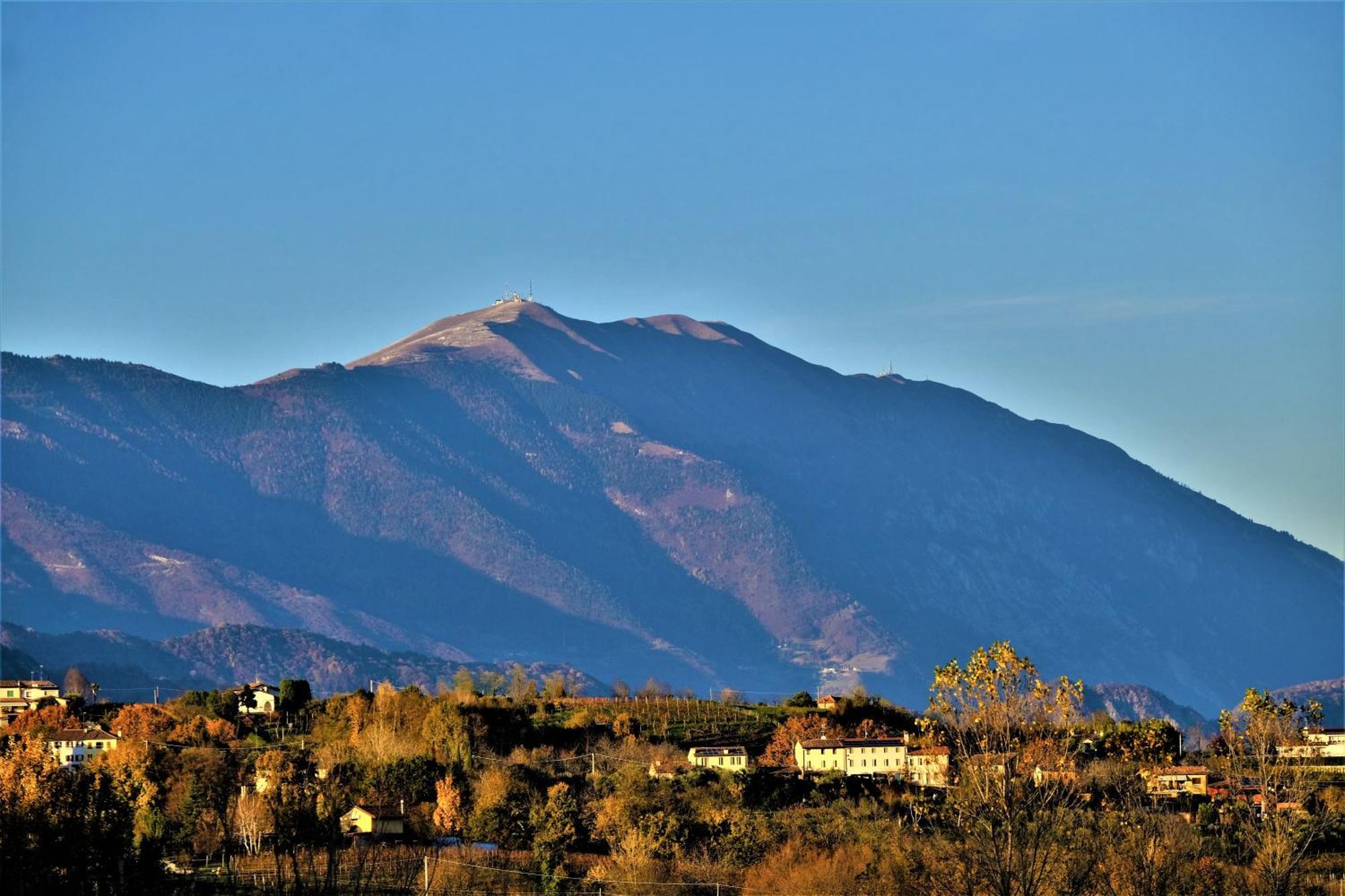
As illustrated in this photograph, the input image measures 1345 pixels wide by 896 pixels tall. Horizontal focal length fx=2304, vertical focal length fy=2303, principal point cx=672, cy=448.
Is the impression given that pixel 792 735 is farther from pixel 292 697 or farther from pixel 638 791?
pixel 292 697

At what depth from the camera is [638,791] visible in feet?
256

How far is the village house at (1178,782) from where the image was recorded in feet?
255

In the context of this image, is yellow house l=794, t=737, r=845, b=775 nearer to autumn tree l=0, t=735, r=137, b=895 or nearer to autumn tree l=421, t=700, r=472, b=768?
autumn tree l=421, t=700, r=472, b=768

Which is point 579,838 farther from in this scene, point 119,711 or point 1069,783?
point 119,711

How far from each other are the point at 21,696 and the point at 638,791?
179 ft

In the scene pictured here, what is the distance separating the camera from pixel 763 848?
6981cm

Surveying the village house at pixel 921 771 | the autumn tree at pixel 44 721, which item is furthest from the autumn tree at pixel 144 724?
the village house at pixel 921 771

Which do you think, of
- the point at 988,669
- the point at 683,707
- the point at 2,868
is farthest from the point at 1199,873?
the point at 683,707

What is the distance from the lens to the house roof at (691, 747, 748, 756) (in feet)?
305

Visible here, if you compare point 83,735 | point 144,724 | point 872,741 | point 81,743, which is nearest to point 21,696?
point 144,724

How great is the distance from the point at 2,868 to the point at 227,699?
56.7 m

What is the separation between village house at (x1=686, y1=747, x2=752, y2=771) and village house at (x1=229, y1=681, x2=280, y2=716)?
2602 cm

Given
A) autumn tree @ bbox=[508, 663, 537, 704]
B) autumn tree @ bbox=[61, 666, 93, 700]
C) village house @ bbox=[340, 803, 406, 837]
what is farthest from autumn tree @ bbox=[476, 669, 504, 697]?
village house @ bbox=[340, 803, 406, 837]

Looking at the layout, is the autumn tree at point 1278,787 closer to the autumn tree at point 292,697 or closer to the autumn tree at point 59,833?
the autumn tree at point 59,833
